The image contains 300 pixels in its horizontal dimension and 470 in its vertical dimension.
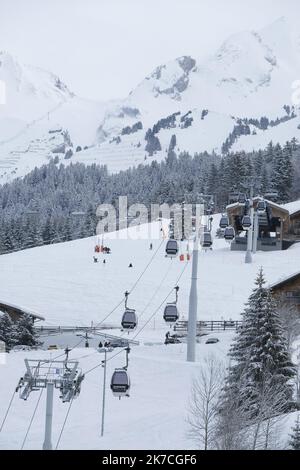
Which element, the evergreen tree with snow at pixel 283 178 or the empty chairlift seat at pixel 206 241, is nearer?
the empty chairlift seat at pixel 206 241

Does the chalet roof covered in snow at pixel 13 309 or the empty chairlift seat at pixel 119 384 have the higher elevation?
the empty chairlift seat at pixel 119 384

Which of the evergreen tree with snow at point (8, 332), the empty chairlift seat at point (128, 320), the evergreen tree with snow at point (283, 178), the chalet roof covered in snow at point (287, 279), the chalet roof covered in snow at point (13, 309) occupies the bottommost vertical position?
the evergreen tree with snow at point (8, 332)

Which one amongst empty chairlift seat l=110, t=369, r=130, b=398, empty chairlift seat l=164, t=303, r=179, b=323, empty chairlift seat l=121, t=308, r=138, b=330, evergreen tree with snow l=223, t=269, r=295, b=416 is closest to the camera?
empty chairlift seat l=110, t=369, r=130, b=398

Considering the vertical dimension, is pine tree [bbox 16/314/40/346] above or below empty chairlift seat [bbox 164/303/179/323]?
below

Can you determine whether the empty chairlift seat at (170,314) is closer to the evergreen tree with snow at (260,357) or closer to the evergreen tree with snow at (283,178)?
the evergreen tree with snow at (260,357)

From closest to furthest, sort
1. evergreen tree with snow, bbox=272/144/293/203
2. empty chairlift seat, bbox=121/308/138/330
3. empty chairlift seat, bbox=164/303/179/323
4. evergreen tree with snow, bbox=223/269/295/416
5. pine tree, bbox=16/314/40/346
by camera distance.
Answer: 1. evergreen tree with snow, bbox=223/269/295/416
2. empty chairlift seat, bbox=121/308/138/330
3. empty chairlift seat, bbox=164/303/179/323
4. pine tree, bbox=16/314/40/346
5. evergreen tree with snow, bbox=272/144/293/203

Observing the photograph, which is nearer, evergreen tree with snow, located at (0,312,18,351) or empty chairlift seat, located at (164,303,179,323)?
empty chairlift seat, located at (164,303,179,323)

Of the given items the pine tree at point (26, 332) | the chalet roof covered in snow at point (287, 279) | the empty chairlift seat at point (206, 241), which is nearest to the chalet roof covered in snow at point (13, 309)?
the pine tree at point (26, 332)

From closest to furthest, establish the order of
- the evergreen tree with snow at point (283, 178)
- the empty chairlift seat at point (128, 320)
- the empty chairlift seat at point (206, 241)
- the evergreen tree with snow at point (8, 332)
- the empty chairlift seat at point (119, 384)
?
the empty chairlift seat at point (119, 384) < the empty chairlift seat at point (128, 320) < the empty chairlift seat at point (206, 241) < the evergreen tree with snow at point (8, 332) < the evergreen tree with snow at point (283, 178)

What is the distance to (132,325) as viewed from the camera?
2995cm

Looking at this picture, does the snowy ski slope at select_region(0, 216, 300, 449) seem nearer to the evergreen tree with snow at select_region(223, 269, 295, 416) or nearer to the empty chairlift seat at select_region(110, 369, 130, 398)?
the evergreen tree with snow at select_region(223, 269, 295, 416)

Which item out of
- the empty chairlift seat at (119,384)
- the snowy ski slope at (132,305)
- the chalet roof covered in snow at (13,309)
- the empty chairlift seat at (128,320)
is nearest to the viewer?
the empty chairlift seat at (119,384)

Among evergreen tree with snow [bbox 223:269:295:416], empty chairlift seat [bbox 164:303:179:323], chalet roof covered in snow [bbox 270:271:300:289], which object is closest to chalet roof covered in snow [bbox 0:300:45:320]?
chalet roof covered in snow [bbox 270:271:300:289]
